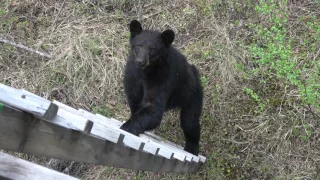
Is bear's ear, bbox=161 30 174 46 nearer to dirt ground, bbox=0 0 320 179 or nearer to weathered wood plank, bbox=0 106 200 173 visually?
dirt ground, bbox=0 0 320 179

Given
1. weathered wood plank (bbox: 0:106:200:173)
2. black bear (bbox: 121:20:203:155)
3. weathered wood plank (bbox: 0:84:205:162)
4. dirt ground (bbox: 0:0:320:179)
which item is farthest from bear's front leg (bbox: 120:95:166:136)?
dirt ground (bbox: 0:0:320:179)

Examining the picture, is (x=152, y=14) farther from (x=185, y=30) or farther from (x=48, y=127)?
(x=48, y=127)

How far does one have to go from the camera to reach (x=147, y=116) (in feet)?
14.1

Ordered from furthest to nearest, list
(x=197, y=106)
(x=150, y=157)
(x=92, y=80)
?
(x=92, y=80) → (x=197, y=106) → (x=150, y=157)

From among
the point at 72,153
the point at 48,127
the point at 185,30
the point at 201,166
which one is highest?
the point at 185,30

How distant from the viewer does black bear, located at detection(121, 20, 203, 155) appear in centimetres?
432

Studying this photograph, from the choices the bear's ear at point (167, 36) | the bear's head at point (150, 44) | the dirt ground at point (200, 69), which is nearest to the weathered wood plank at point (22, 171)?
the bear's head at point (150, 44)

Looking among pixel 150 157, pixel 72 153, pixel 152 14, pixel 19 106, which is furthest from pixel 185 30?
pixel 19 106

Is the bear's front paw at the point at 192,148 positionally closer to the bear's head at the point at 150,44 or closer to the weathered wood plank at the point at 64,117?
the bear's head at the point at 150,44

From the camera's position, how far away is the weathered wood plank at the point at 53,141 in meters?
1.55

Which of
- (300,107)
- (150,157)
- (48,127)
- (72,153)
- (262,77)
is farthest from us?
(262,77)

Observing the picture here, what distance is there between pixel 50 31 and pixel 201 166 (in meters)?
3.73

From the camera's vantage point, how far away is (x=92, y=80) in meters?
6.52

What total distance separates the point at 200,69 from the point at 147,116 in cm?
223
